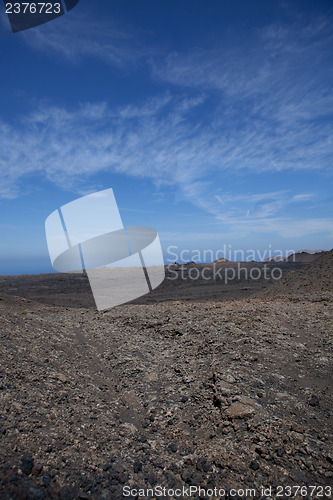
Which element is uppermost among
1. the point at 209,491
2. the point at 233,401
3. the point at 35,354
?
the point at 35,354

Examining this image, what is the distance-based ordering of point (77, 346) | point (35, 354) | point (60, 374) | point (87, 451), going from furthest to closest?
point (77, 346)
point (35, 354)
point (60, 374)
point (87, 451)

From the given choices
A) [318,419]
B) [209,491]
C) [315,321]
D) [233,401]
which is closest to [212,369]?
[233,401]

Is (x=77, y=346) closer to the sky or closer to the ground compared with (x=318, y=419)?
closer to the sky

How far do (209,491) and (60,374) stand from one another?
3682 millimetres

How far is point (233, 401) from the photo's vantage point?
4.74 m

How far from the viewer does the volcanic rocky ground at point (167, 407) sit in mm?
3357

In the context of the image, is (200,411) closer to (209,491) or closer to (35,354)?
(209,491)

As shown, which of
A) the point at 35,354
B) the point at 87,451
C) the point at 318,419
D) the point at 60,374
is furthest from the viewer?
the point at 35,354

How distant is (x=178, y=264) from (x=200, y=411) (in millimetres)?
46470

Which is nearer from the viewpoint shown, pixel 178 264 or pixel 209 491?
pixel 209 491

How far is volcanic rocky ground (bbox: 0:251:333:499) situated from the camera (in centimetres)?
336

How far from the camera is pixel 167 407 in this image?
5.06 m

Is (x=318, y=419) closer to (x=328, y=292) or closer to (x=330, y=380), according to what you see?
(x=330, y=380)

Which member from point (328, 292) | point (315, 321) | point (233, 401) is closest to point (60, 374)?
point (233, 401)
